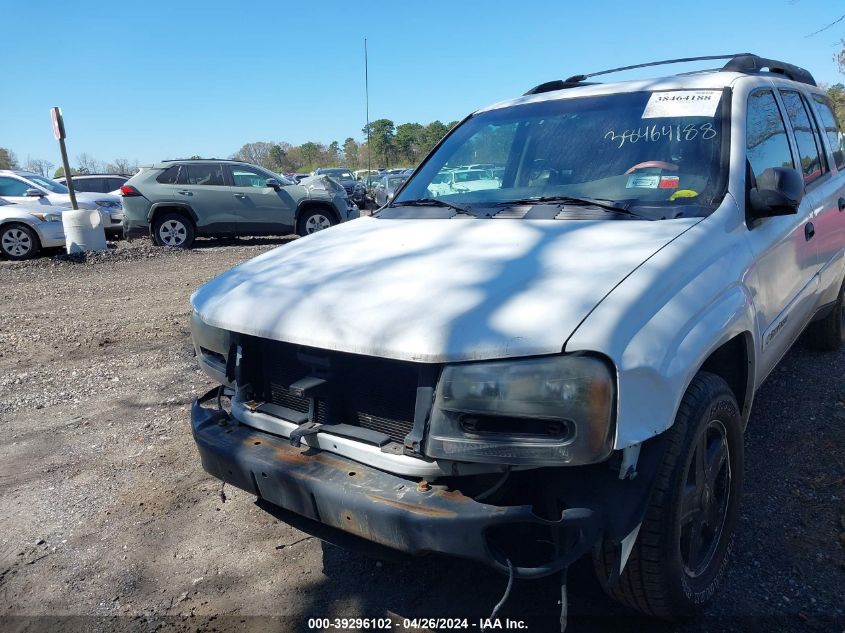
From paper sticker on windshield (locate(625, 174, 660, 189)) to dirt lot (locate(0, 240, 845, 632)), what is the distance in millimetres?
1512

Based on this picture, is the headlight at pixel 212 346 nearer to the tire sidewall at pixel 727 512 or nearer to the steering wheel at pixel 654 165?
the tire sidewall at pixel 727 512

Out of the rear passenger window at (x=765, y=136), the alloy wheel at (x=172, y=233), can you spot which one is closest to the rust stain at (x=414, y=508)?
the rear passenger window at (x=765, y=136)

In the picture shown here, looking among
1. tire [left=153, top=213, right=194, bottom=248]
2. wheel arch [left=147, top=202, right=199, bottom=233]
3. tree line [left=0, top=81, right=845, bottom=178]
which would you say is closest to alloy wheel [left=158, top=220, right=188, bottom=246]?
tire [left=153, top=213, right=194, bottom=248]

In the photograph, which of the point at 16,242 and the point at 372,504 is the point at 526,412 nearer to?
the point at 372,504

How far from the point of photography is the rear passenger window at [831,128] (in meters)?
4.40

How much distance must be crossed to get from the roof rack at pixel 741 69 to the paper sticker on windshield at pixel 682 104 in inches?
19.5

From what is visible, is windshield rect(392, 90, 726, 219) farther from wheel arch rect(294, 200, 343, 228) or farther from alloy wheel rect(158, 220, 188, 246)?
alloy wheel rect(158, 220, 188, 246)

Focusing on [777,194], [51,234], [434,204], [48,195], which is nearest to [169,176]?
[51,234]

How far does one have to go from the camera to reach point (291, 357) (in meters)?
2.42

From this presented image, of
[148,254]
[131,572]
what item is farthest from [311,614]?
[148,254]

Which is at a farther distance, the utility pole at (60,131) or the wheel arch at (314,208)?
the wheel arch at (314,208)

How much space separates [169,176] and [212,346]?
439 inches

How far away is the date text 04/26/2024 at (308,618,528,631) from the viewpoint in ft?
7.60

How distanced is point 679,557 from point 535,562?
46 cm
